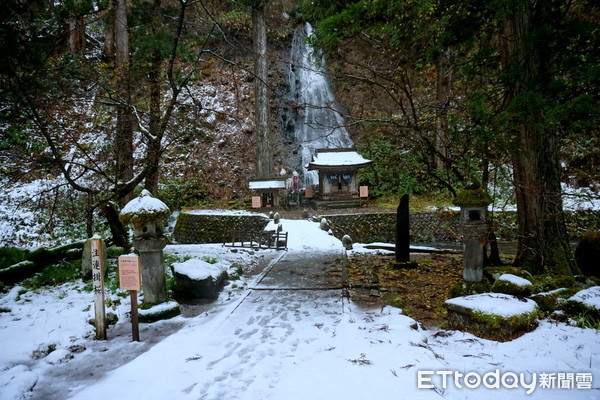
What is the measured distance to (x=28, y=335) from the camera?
408 cm

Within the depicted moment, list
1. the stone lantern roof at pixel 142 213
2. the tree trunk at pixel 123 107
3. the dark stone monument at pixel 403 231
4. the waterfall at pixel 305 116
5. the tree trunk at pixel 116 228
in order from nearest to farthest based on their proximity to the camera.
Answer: the stone lantern roof at pixel 142 213
the tree trunk at pixel 116 228
the dark stone monument at pixel 403 231
the tree trunk at pixel 123 107
the waterfall at pixel 305 116

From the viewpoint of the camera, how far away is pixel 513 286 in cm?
461

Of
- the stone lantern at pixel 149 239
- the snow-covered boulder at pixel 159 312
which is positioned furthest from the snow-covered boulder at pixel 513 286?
the stone lantern at pixel 149 239

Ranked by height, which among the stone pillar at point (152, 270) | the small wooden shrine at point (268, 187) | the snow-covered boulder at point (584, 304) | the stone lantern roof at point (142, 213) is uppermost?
the small wooden shrine at point (268, 187)

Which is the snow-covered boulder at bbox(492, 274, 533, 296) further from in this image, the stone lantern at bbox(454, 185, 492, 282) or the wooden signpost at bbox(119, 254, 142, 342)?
the wooden signpost at bbox(119, 254, 142, 342)

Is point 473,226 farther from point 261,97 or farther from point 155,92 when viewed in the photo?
point 261,97

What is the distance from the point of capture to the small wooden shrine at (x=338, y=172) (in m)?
21.1

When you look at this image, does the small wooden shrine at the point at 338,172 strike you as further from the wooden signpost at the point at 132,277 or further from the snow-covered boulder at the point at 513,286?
the wooden signpost at the point at 132,277

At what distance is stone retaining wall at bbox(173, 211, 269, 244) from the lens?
16.9m

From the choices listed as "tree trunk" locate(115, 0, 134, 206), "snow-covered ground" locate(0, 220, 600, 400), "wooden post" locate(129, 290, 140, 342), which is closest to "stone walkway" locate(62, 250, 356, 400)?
"snow-covered ground" locate(0, 220, 600, 400)

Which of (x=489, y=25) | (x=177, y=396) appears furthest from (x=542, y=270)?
(x=177, y=396)

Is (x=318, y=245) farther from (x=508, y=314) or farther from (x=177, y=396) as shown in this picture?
(x=177, y=396)

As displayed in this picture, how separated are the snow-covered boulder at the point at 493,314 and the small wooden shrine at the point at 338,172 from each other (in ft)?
55.7

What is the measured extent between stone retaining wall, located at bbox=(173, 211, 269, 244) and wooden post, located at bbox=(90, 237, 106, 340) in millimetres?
12492
